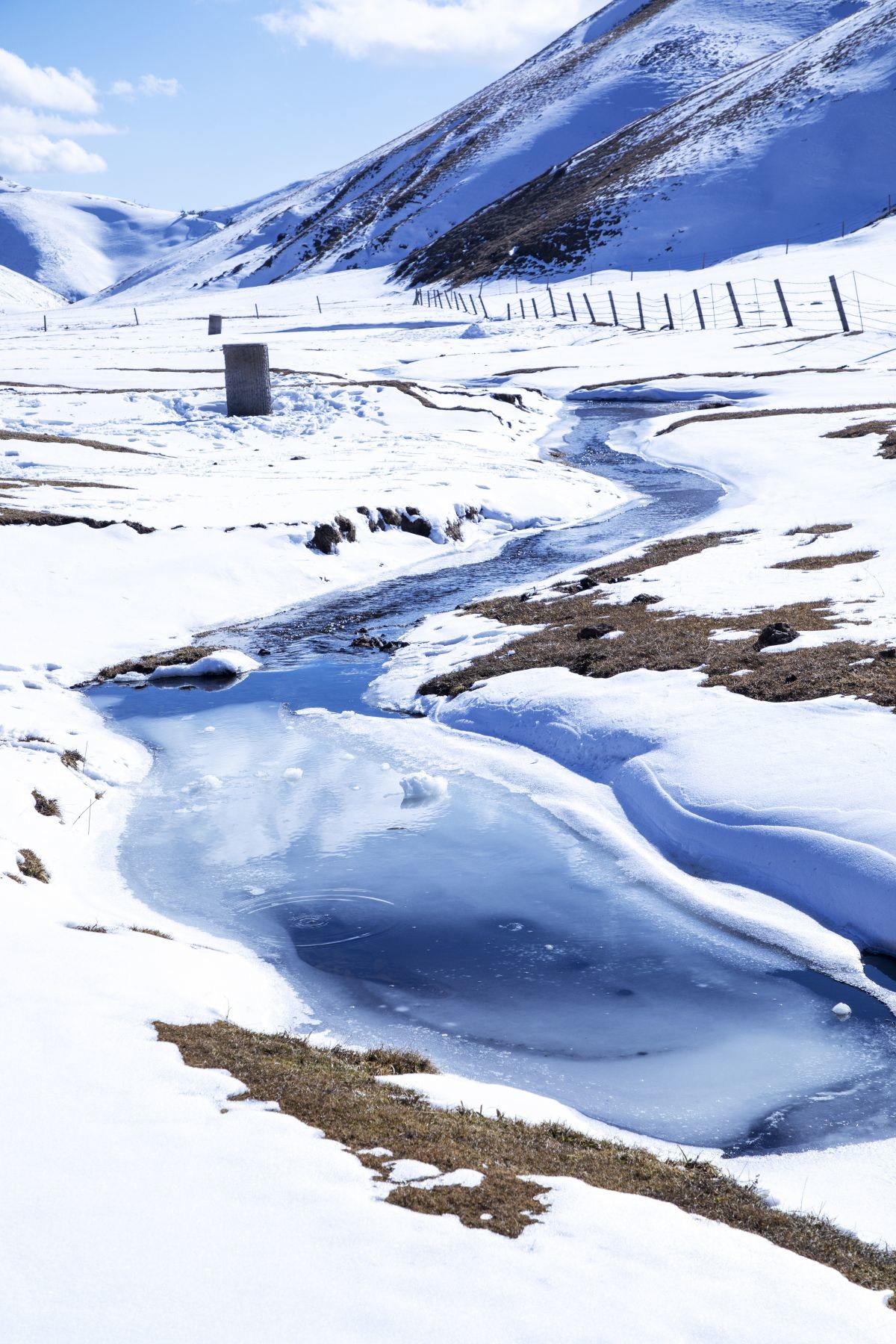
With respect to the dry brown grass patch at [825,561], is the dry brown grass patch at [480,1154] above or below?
below

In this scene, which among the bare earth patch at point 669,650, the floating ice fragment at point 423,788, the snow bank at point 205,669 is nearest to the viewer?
the floating ice fragment at point 423,788

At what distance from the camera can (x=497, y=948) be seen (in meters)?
7.03

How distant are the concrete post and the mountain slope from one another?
170ft

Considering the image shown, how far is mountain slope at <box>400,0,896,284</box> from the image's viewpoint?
75.5 meters

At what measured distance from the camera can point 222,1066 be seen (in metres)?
5.06

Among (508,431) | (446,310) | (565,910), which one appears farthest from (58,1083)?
(446,310)

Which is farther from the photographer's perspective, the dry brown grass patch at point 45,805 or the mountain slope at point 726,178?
the mountain slope at point 726,178

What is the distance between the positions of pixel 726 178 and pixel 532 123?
53.4 meters

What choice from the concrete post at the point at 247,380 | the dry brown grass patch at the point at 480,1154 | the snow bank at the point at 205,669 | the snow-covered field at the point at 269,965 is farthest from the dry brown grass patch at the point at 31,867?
the concrete post at the point at 247,380

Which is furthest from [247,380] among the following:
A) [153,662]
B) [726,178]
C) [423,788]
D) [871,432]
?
[726,178]

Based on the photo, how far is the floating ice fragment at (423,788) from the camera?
9.52 m

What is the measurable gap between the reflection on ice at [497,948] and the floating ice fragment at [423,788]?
20 mm

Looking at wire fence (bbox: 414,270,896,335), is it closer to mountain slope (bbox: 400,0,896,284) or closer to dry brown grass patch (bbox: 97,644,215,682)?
mountain slope (bbox: 400,0,896,284)

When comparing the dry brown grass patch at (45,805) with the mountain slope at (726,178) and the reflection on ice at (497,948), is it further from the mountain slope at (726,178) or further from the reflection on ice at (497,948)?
the mountain slope at (726,178)
